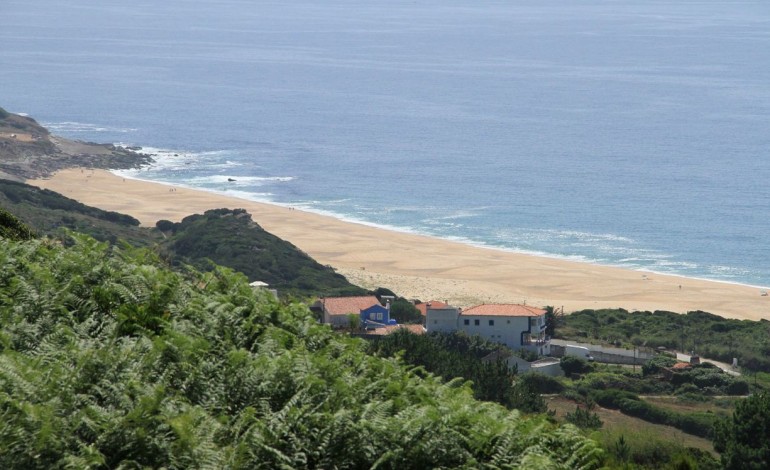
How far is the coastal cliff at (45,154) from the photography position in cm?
7750

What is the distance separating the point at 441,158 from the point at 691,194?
20711mm

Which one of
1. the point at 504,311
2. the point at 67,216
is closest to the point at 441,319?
the point at 504,311

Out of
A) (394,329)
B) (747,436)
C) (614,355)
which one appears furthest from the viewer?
(614,355)

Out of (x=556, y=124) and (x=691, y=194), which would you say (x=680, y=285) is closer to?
(x=691, y=194)

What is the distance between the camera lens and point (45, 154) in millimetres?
81938

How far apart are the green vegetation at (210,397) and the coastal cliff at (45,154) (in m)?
67.6

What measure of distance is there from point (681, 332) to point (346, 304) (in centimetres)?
1380

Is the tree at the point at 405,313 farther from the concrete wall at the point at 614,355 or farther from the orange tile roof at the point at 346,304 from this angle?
the concrete wall at the point at 614,355

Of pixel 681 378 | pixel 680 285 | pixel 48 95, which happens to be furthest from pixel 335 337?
pixel 48 95

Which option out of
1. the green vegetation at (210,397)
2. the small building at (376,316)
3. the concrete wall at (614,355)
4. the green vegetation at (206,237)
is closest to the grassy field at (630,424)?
the concrete wall at (614,355)

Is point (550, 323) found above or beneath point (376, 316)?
above

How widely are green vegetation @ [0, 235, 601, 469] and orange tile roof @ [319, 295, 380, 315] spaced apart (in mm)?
29753

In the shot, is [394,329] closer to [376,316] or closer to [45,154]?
[376,316]

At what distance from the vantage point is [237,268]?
5259 centimetres
